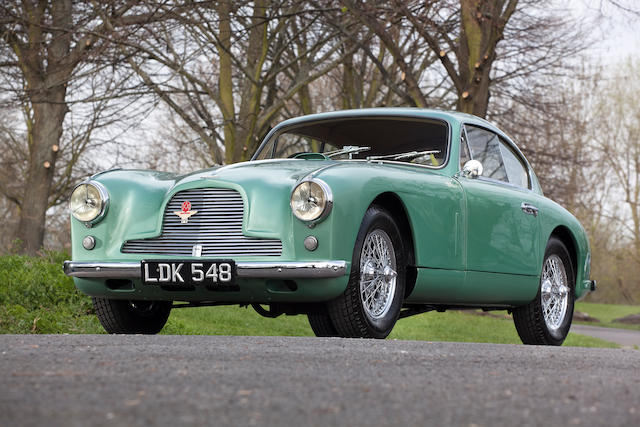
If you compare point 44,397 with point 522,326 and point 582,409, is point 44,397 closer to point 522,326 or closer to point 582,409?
point 582,409

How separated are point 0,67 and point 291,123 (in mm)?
14162

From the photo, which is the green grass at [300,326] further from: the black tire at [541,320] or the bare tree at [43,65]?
the bare tree at [43,65]

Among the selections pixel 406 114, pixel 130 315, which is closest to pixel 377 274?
pixel 406 114

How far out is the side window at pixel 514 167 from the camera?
26.2 feet

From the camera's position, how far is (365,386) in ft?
11.0

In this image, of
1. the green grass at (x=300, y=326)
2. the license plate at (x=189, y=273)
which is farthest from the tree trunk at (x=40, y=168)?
the license plate at (x=189, y=273)

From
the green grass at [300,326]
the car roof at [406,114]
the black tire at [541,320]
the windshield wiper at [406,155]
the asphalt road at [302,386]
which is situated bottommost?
the green grass at [300,326]

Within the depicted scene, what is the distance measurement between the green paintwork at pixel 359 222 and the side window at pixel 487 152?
103mm

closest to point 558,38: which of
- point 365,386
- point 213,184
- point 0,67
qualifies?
point 0,67

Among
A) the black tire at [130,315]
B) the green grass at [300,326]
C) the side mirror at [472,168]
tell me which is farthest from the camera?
the green grass at [300,326]

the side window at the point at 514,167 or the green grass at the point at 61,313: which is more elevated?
the side window at the point at 514,167

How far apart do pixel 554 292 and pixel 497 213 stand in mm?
1336

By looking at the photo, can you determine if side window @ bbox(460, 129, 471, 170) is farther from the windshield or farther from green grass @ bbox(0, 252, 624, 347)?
green grass @ bbox(0, 252, 624, 347)

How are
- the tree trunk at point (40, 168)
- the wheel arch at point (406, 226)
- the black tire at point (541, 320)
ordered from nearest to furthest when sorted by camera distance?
the wheel arch at point (406, 226) < the black tire at point (541, 320) < the tree trunk at point (40, 168)
